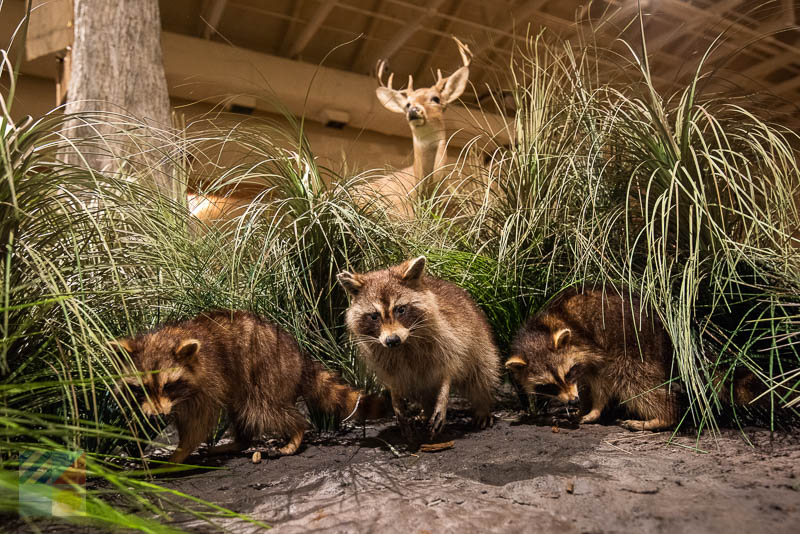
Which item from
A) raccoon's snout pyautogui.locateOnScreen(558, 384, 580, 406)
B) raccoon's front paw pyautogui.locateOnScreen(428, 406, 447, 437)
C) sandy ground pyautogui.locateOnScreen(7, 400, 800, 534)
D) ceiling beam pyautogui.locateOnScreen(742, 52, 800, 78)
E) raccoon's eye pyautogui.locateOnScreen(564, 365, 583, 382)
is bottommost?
sandy ground pyautogui.locateOnScreen(7, 400, 800, 534)

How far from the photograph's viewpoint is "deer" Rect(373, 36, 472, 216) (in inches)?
179

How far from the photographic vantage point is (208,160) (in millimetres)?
3625

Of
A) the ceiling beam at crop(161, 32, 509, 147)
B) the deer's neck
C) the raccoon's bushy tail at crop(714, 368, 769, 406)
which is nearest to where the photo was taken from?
the raccoon's bushy tail at crop(714, 368, 769, 406)

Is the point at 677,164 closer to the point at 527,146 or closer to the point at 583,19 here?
the point at 527,146

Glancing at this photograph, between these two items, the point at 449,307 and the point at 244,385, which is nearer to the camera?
the point at 244,385

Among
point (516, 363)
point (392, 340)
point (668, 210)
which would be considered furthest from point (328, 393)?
point (668, 210)

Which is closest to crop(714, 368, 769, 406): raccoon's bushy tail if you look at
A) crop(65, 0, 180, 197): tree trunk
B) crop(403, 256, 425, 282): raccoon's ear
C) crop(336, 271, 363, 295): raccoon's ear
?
crop(403, 256, 425, 282): raccoon's ear

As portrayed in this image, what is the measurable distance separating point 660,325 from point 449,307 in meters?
1.07

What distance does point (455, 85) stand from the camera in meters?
4.85

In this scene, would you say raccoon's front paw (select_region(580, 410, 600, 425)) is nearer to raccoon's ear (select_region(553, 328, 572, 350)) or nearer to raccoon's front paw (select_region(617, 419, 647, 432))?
raccoon's front paw (select_region(617, 419, 647, 432))

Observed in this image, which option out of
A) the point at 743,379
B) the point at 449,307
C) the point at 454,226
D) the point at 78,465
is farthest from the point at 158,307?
the point at 743,379

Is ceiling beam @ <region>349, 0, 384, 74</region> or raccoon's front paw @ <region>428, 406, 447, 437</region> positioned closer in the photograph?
raccoon's front paw @ <region>428, 406, 447, 437</region>

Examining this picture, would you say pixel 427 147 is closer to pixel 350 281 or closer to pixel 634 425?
pixel 350 281

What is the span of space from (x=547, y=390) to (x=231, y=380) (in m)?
1.58
